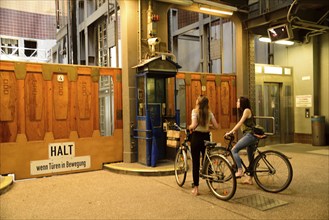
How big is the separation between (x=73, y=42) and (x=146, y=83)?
840 centimetres

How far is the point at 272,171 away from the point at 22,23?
402 inches

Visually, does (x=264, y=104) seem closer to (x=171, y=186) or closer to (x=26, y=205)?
(x=171, y=186)

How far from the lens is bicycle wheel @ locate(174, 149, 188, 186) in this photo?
18.1 feet

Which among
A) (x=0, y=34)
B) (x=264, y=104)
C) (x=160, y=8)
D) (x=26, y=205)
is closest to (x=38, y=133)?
(x=26, y=205)

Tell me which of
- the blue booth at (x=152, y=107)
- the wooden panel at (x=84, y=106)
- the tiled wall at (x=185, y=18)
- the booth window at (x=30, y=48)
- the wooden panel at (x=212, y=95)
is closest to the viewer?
the blue booth at (x=152, y=107)

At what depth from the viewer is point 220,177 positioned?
15.9ft

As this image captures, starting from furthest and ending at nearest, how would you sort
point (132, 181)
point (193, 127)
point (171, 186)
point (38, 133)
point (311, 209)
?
1. point (38, 133)
2. point (132, 181)
3. point (171, 186)
4. point (193, 127)
5. point (311, 209)

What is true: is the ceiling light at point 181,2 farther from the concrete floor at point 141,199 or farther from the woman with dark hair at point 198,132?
the concrete floor at point 141,199

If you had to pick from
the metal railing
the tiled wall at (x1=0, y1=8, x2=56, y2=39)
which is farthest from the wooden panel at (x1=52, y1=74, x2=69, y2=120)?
the tiled wall at (x1=0, y1=8, x2=56, y2=39)

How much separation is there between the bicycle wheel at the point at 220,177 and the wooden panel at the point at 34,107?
380 cm

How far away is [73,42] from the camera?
1426cm

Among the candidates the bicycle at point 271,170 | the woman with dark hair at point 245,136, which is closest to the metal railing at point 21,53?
the woman with dark hair at point 245,136

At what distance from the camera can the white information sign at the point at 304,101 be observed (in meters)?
11.0

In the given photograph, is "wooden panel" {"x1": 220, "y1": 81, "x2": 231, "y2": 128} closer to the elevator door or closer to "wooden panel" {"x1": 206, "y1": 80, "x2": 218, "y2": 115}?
"wooden panel" {"x1": 206, "y1": 80, "x2": 218, "y2": 115}
